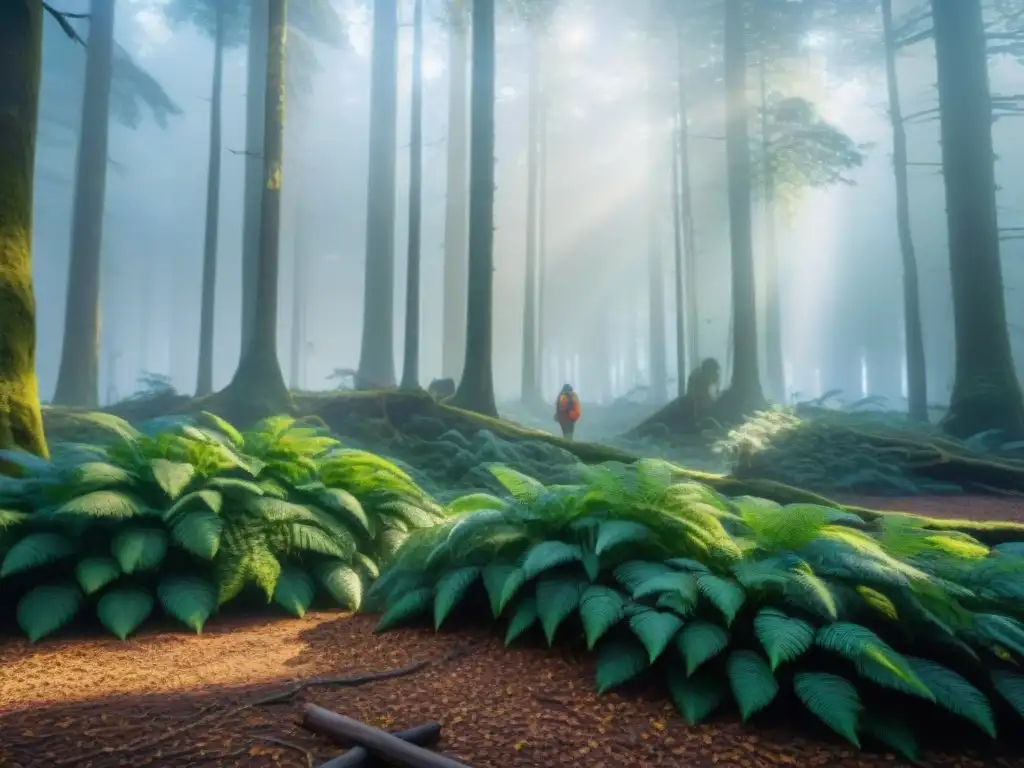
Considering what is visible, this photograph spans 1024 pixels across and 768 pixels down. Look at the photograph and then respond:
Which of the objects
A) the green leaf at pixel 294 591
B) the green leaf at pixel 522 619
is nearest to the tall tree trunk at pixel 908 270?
the green leaf at pixel 522 619

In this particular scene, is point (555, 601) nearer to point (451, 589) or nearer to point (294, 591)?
point (451, 589)

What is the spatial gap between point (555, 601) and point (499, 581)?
40 centimetres

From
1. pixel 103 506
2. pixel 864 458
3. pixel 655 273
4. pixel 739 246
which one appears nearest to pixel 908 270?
pixel 739 246

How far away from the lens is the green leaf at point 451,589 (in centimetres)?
353

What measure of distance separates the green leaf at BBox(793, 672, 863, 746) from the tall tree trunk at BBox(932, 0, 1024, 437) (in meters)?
13.3

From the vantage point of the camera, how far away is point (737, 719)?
266cm

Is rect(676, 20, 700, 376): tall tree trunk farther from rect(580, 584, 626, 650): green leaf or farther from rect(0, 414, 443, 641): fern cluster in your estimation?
rect(580, 584, 626, 650): green leaf

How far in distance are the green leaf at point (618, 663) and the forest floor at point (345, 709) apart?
8 centimetres

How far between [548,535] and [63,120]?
51455mm

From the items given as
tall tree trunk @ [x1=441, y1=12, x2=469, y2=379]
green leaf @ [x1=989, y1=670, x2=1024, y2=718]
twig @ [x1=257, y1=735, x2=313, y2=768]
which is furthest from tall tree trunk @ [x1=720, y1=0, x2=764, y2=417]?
tall tree trunk @ [x1=441, y1=12, x2=469, y2=379]

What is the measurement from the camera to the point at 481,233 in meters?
Result: 13.9

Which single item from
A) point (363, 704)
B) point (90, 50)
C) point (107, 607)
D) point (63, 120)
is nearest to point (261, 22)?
point (90, 50)

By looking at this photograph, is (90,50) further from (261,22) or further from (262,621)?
(262,621)

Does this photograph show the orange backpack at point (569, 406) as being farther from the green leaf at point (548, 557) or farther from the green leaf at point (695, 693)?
the green leaf at point (695, 693)
